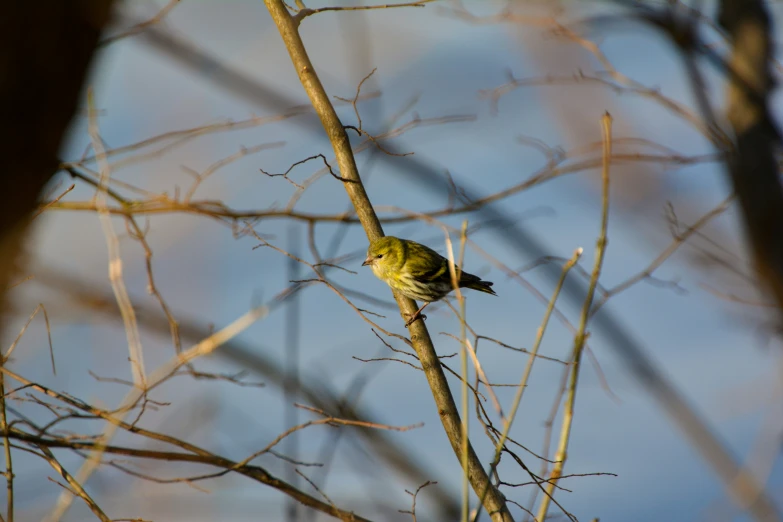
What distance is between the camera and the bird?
4.40 meters

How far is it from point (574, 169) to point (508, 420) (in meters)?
2.24

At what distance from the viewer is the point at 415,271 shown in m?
4.86

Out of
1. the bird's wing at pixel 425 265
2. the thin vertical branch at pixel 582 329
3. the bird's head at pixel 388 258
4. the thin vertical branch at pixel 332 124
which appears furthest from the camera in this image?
the bird's wing at pixel 425 265

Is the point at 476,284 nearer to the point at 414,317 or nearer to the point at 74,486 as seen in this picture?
the point at 414,317

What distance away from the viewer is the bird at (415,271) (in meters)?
4.40

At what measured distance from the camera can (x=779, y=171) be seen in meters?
4.59

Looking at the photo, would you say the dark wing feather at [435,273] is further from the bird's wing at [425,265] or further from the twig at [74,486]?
the twig at [74,486]

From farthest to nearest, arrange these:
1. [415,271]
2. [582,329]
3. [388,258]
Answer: [415,271] < [388,258] < [582,329]

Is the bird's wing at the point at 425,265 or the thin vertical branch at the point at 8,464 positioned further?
the bird's wing at the point at 425,265

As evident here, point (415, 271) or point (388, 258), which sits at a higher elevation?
point (415, 271)

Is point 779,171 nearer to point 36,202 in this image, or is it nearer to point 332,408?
point 332,408

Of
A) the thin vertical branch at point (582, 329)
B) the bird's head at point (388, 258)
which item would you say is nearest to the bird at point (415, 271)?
the bird's head at point (388, 258)

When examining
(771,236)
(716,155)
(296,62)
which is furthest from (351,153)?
(771,236)

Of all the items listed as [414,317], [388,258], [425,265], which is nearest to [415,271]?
[425,265]
